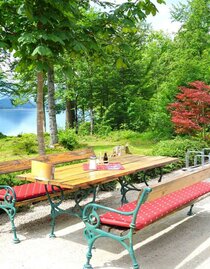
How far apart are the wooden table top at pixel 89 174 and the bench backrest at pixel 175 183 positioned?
913 millimetres

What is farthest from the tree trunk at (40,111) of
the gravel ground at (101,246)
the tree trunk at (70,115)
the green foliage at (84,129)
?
the tree trunk at (70,115)

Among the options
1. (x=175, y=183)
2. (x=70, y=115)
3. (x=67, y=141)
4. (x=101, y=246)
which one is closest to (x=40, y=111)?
(x=101, y=246)

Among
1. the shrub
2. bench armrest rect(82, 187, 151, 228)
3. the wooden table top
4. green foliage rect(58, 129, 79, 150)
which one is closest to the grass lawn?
green foliage rect(58, 129, 79, 150)

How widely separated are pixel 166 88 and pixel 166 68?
720 cm

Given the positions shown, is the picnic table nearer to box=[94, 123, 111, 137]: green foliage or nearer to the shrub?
box=[94, 123, 111, 137]: green foliage

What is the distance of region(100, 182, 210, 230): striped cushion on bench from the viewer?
324 cm

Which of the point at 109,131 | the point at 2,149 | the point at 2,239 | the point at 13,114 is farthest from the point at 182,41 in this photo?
the point at 13,114

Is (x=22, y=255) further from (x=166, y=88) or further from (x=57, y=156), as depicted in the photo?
(x=166, y=88)

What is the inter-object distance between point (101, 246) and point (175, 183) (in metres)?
1.14

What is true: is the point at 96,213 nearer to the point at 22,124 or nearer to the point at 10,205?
the point at 10,205

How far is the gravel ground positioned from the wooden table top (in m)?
0.65

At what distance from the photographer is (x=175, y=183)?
348cm

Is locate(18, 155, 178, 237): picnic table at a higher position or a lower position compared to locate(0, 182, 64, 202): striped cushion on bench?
higher

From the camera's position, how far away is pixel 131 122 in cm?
1925
